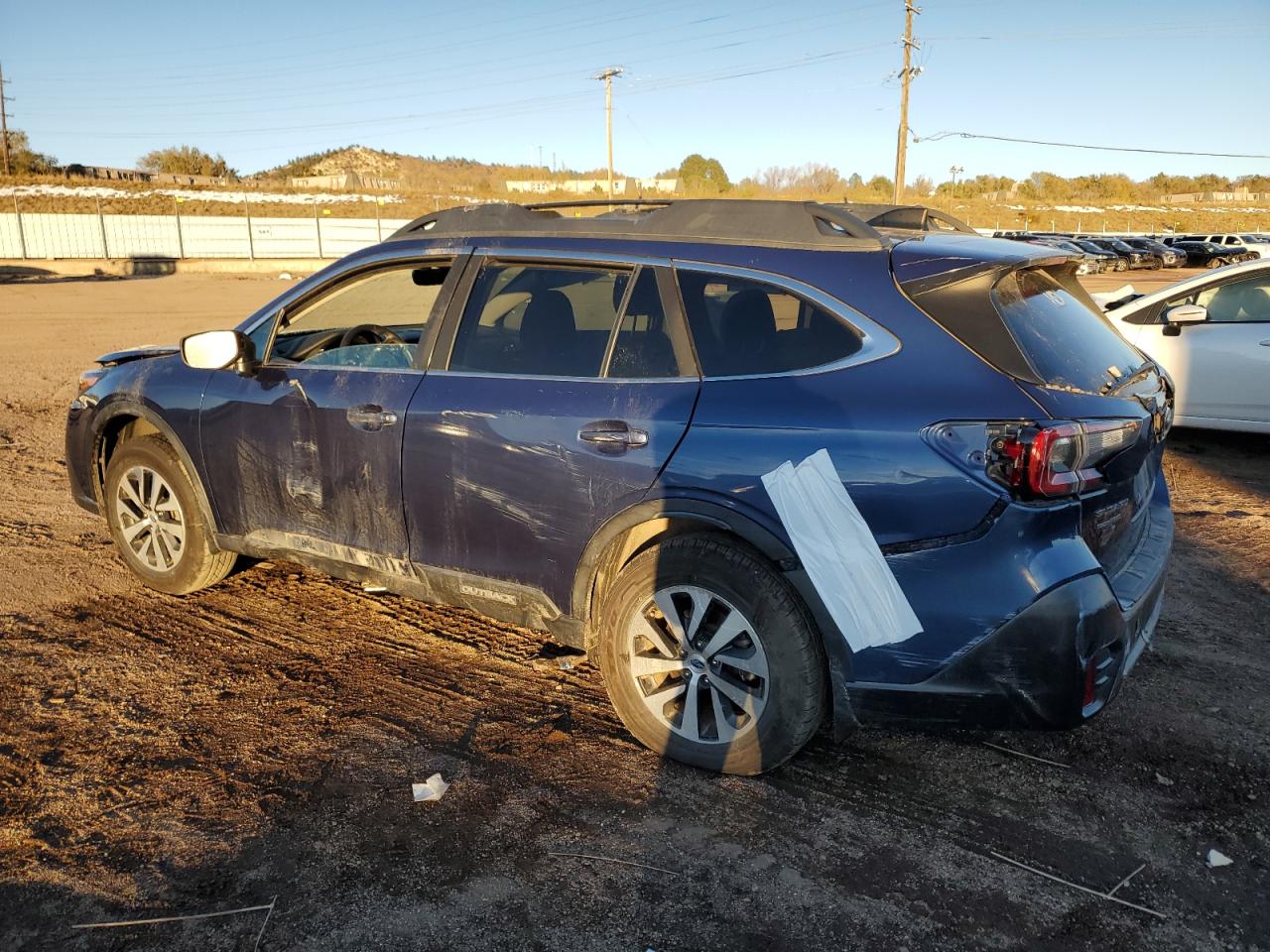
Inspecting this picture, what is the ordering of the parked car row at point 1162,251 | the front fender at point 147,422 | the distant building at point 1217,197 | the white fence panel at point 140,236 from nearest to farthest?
1. the front fender at point 147,422
2. the white fence panel at point 140,236
3. the parked car row at point 1162,251
4. the distant building at point 1217,197

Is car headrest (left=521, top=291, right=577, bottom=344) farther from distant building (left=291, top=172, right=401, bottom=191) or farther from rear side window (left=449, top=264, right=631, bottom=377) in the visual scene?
distant building (left=291, top=172, right=401, bottom=191)

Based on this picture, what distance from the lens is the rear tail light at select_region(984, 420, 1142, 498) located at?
259cm

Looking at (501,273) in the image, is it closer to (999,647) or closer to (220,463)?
(220,463)

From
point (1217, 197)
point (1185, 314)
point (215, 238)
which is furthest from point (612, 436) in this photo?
point (1217, 197)

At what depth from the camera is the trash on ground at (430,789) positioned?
3.08 metres

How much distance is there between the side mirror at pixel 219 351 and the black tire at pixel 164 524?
62 cm

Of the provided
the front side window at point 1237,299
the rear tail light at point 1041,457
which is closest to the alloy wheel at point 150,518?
the rear tail light at point 1041,457

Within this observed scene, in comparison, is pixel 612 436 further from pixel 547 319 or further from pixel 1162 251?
pixel 1162 251

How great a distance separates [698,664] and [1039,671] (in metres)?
1.05

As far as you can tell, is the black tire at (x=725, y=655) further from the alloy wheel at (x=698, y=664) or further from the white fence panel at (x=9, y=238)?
the white fence panel at (x=9, y=238)

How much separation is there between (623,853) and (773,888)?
458mm

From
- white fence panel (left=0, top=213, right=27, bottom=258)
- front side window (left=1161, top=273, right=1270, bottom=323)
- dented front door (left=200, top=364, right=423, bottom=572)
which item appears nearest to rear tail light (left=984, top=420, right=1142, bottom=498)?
dented front door (left=200, top=364, right=423, bottom=572)

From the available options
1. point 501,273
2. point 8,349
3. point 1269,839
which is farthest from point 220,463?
point 8,349

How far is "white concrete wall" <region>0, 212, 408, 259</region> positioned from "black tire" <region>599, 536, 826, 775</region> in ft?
119
